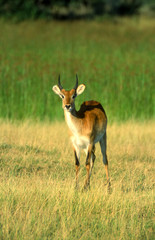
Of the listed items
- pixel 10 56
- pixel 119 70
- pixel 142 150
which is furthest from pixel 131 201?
pixel 10 56

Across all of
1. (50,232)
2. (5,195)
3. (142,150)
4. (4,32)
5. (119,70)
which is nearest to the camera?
(50,232)

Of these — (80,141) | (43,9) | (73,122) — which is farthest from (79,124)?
(43,9)

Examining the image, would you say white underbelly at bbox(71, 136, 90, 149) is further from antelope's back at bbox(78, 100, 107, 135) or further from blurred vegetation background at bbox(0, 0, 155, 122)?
blurred vegetation background at bbox(0, 0, 155, 122)

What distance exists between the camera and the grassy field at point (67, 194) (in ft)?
16.9

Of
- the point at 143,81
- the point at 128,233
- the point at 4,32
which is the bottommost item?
the point at 128,233

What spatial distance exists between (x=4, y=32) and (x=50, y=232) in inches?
829

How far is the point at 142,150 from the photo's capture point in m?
9.09

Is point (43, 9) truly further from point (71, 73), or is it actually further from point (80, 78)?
point (80, 78)

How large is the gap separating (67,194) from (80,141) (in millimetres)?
897

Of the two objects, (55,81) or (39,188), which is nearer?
(39,188)

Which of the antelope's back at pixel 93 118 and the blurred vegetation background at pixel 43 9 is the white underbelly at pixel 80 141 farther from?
the blurred vegetation background at pixel 43 9

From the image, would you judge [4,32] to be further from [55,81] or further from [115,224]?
[115,224]

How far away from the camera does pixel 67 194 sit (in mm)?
6016

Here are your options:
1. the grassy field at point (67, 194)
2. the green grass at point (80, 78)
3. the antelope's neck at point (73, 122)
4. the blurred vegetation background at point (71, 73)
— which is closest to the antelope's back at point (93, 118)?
the antelope's neck at point (73, 122)
